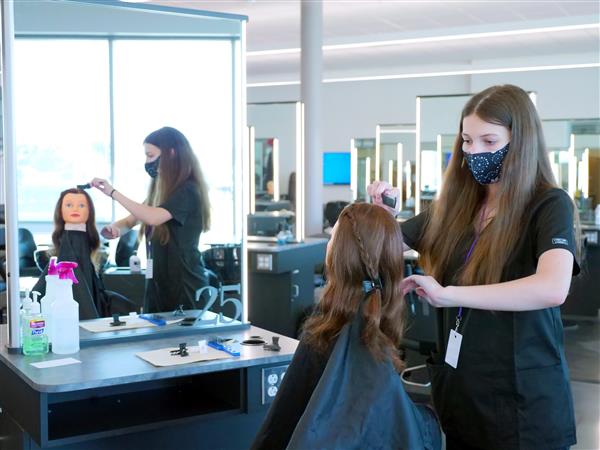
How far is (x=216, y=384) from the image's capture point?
228 cm

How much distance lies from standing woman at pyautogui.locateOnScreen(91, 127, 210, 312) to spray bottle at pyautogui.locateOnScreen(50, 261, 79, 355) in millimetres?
350

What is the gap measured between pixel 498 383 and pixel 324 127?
11409 millimetres

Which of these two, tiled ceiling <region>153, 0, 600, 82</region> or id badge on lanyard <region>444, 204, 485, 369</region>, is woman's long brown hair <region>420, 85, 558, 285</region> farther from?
tiled ceiling <region>153, 0, 600, 82</region>

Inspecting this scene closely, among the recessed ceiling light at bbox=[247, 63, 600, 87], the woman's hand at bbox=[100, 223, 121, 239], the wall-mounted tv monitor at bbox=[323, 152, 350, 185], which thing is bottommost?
the woman's hand at bbox=[100, 223, 121, 239]

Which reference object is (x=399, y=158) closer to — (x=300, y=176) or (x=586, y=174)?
(x=586, y=174)

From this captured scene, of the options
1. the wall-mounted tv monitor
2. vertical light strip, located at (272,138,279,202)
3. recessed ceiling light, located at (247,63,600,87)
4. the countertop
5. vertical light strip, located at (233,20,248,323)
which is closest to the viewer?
the countertop

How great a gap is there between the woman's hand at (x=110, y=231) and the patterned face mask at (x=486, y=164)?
1.32 metres

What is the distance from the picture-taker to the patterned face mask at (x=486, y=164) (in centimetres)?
154

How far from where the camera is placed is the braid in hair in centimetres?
149

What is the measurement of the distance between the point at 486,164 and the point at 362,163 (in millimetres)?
10390

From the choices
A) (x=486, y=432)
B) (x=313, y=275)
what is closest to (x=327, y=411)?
(x=486, y=432)

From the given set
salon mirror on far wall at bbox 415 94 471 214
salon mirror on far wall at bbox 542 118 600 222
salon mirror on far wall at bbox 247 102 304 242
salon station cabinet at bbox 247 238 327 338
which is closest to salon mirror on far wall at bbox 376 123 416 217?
salon mirror on far wall at bbox 247 102 304 242

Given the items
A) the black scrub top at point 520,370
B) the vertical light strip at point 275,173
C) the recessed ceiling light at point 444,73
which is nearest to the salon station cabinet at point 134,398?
the black scrub top at point 520,370

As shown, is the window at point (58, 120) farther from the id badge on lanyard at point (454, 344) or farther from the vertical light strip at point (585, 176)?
the vertical light strip at point (585, 176)
